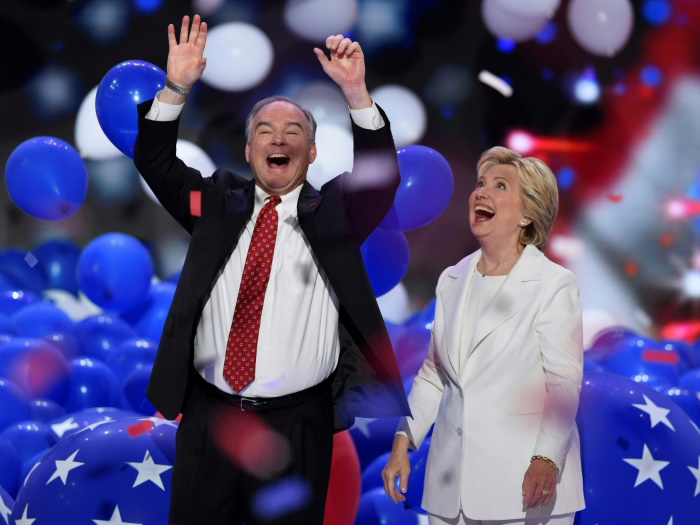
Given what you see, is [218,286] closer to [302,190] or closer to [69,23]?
[302,190]

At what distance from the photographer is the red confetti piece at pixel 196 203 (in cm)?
203

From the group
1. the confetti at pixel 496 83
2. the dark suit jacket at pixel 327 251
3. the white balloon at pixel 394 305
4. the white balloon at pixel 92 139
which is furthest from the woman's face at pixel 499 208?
the confetti at pixel 496 83

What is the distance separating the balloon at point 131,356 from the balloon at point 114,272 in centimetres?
58

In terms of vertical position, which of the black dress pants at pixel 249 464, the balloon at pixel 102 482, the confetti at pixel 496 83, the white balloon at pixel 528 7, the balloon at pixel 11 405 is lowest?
the balloon at pixel 11 405

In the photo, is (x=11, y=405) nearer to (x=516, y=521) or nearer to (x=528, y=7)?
(x=516, y=521)

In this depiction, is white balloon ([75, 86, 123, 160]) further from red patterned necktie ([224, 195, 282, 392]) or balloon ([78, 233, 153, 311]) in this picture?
red patterned necktie ([224, 195, 282, 392])

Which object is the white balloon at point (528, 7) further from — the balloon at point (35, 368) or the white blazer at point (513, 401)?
the white blazer at point (513, 401)

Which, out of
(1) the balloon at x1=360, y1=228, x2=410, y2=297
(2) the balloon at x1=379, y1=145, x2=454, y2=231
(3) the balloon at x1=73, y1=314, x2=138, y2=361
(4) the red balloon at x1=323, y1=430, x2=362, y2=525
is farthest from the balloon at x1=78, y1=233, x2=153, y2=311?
(4) the red balloon at x1=323, y1=430, x2=362, y2=525

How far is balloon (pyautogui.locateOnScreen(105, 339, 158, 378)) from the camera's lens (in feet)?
14.0

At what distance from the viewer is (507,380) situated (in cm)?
189

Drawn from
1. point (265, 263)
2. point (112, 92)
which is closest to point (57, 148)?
point (112, 92)

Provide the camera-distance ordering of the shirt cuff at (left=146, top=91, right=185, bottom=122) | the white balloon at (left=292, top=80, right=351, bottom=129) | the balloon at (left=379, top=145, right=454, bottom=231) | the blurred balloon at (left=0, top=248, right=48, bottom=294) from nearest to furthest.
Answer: the shirt cuff at (left=146, top=91, right=185, bottom=122) < the balloon at (left=379, top=145, right=454, bottom=231) < the white balloon at (left=292, top=80, right=351, bottom=129) < the blurred balloon at (left=0, top=248, right=48, bottom=294)

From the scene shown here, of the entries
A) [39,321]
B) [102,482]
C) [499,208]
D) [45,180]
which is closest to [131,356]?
[39,321]

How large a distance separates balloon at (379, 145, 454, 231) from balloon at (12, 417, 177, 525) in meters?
1.16
